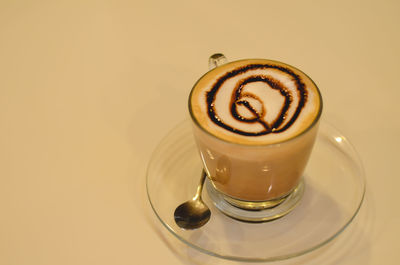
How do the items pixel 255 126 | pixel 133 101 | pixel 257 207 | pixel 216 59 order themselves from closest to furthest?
pixel 255 126, pixel 257 207, pixel 216 59, pixel 133 101

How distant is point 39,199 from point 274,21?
0.96 metres

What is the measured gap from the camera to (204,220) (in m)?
0.92

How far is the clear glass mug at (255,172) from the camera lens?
2.70 feet

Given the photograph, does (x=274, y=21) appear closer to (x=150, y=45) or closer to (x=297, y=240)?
(x=150, y=45)

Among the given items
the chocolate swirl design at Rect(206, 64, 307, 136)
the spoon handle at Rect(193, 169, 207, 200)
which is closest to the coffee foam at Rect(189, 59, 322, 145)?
the chocolate swirl design at Rect(206, 64, 307, 136)

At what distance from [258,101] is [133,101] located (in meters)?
0.47

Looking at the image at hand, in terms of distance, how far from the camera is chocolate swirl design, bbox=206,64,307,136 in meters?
0.86

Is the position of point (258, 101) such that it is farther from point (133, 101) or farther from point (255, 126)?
point (133, 101)

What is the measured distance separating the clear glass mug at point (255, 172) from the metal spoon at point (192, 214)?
4cm

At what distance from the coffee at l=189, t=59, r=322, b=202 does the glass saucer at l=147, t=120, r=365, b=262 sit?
0.07m

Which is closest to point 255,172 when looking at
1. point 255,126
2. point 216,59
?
point 255,126

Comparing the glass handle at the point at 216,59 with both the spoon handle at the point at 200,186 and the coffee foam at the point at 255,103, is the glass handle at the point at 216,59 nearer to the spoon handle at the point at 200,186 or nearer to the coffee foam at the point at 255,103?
the coffee foam at the point at 255,103

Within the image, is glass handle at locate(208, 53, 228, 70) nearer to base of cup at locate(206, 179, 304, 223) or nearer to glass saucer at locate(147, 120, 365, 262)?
glass saucer at locate(147, 120, 365, 262)

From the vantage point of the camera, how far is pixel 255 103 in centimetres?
91
